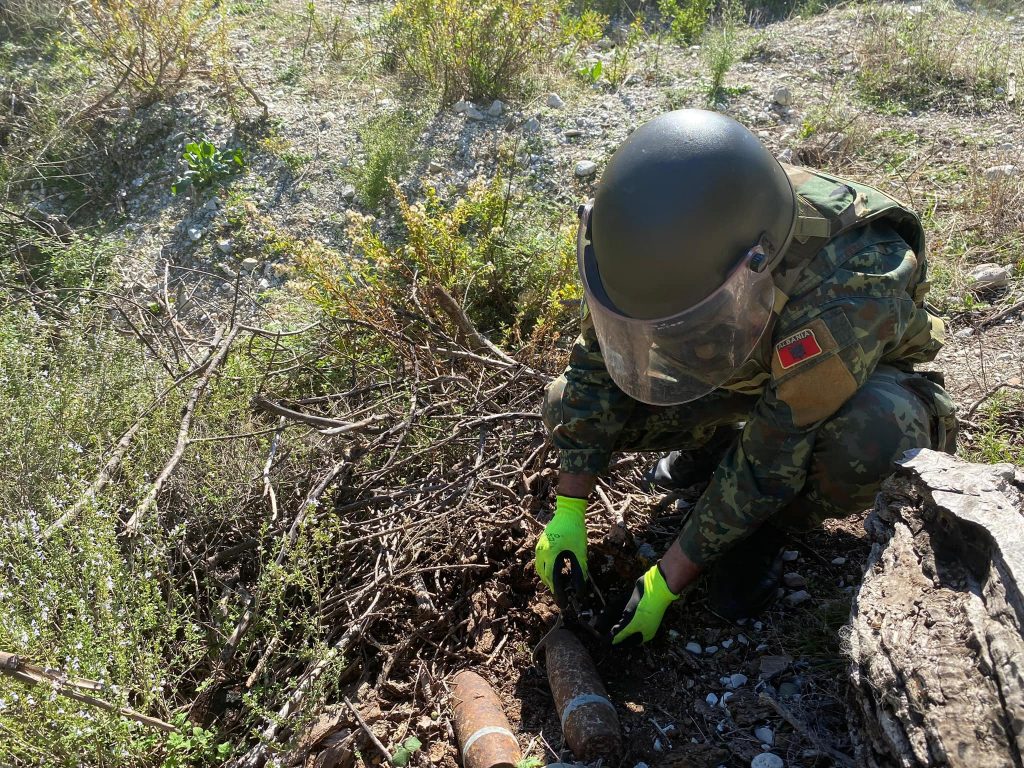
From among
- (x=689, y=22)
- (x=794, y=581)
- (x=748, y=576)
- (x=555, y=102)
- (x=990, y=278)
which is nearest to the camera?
(x=748, y=576)

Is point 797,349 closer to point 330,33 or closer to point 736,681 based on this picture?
point 736,681

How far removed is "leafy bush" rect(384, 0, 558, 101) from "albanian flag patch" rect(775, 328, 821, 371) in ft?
13.8

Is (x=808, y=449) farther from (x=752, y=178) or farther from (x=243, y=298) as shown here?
(x=243, y=298)

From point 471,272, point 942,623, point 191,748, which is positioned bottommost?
point 191,748

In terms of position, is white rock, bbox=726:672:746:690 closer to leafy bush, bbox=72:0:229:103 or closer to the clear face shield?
the clear face shield

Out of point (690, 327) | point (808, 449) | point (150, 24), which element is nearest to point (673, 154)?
point (690, 327)

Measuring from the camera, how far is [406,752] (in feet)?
7.16

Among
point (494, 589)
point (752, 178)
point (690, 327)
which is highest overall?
point (752, 178)

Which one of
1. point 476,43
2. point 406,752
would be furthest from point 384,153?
point 406,752

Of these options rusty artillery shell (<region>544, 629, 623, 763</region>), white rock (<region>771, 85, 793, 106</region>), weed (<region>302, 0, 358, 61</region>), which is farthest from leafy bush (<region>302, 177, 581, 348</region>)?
weed (<region>302, 0, 358, 61</region>)

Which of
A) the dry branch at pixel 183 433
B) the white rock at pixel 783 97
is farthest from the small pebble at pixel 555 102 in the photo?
the dry branch at pixel 183 433

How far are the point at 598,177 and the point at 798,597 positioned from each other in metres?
3.15

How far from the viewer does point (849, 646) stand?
1.67 m

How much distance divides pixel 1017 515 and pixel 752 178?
0.92 metres
